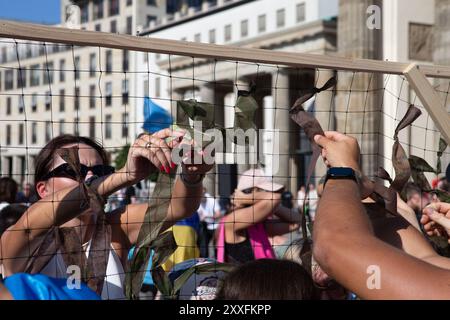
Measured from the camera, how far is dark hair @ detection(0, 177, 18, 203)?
855 centimetres

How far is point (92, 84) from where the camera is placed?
81.7m

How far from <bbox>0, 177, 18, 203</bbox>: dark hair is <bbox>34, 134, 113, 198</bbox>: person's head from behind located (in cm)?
443

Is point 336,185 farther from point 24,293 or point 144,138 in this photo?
point 144,138

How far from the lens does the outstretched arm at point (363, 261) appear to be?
7.76 feet

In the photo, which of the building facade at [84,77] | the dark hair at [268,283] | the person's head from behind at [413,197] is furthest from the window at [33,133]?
the dark hair at [268,283]

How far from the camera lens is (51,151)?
4176 mm

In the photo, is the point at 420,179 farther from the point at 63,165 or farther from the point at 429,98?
the point at 63,165

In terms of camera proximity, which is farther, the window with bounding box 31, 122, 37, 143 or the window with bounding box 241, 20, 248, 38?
the window with bounding box 31, 122, 37, 143

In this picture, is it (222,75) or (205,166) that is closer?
(205,166)

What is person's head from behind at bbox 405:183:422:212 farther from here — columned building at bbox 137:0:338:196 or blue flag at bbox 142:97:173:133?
columned building at bbox 137:0:338:196

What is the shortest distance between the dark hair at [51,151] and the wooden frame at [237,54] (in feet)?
1.65

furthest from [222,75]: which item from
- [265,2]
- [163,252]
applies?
[163,252]

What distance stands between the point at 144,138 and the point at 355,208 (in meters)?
1.65

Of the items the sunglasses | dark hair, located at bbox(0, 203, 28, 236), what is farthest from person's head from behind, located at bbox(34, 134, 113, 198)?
dark hair, located at bbox(0, 203, 28, 236)
